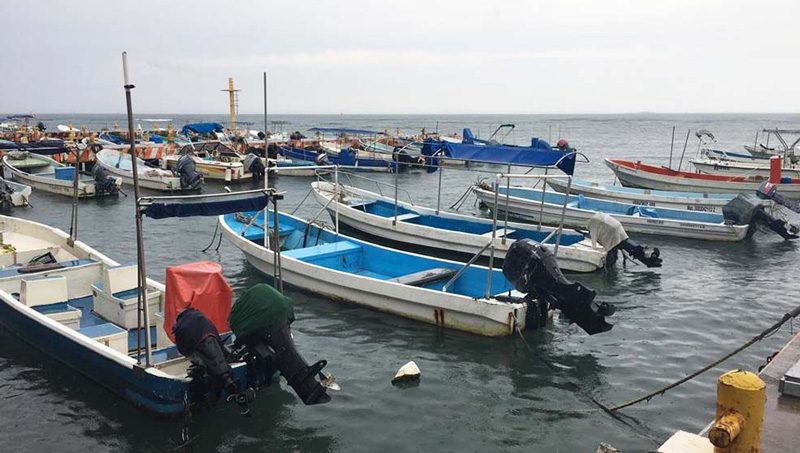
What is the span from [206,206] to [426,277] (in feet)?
17.4

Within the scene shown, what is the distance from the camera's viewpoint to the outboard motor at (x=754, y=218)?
62.2 feet

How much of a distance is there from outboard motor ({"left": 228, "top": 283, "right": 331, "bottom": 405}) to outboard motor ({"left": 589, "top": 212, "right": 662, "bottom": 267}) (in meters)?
9.80

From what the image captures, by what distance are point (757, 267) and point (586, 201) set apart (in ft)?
23.1

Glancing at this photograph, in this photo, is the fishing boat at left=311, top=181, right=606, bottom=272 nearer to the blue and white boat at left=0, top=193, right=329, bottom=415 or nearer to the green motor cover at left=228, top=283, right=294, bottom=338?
the blue and white boat at left=0, top=193, right=329, bottom=415

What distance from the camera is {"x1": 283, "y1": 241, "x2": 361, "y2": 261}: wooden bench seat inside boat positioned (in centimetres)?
1373

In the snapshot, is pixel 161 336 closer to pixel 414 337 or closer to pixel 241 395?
pixel 241 395

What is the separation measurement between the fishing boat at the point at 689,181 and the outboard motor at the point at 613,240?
49.3 ft

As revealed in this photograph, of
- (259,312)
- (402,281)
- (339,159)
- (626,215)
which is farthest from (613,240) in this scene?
(339,159)

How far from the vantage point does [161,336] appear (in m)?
9.05

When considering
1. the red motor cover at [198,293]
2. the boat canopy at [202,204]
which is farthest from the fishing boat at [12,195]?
the boat canopy at [202,204]

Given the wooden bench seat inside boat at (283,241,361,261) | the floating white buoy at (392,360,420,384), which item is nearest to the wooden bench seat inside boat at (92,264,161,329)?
the wooden bench seat inside boat at (283,241,361,261)

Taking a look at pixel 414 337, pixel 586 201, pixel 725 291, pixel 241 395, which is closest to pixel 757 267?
pixel 725 291

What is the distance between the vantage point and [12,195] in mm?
25047

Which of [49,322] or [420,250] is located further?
[420,250]
